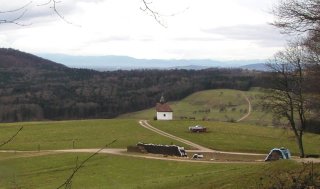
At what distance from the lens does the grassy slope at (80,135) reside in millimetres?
54156

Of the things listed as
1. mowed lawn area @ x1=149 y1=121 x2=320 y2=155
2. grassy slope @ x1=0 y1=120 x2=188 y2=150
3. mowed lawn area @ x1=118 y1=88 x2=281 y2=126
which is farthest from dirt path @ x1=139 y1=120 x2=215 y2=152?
mowed lawn area @ x1=118 y1=88 x2=281 y2=126

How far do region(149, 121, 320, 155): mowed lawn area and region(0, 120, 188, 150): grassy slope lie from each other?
404 cm

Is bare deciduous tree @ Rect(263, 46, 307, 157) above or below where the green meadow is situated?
above

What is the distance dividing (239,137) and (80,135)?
851 inches

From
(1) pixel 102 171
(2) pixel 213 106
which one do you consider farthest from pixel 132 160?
(2) pixel 213 106

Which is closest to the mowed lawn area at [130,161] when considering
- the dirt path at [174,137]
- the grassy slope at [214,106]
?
the dirt path at [174,137]

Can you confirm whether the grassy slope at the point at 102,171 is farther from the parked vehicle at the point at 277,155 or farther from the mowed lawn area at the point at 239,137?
the mowed lawn area at the point at 239,137

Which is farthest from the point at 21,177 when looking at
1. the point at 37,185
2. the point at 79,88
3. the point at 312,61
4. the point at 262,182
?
the point at 79,88

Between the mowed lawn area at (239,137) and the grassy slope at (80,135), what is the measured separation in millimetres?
4036

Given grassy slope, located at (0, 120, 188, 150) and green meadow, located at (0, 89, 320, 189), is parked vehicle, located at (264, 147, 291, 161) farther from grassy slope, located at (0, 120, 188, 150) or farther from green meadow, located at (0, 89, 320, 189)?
grassy slope, located at (0, 120, 188, 150)

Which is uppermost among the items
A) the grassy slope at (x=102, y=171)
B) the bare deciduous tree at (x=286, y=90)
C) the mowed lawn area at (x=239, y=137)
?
the bare deciduous tree at (x=286, y=90)

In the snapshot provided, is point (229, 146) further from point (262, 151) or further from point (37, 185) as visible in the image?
point (37, 185)

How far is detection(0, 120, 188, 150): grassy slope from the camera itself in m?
54.2

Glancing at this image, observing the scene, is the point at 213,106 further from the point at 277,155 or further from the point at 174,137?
the point at 277,155
